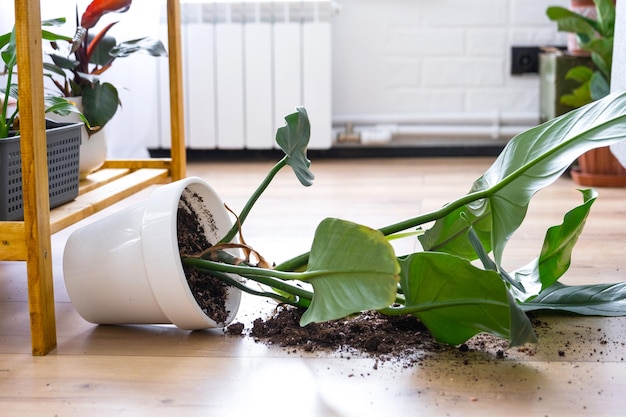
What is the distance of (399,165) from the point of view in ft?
9.32

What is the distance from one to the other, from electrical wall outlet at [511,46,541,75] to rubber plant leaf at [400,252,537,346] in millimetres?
1980

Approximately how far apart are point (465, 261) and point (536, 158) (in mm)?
175

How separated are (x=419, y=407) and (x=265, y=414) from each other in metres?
0.16

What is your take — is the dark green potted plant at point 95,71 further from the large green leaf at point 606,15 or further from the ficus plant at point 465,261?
the large green leaf at point 606,15

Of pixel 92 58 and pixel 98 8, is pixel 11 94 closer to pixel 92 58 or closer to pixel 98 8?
pixel 98 8

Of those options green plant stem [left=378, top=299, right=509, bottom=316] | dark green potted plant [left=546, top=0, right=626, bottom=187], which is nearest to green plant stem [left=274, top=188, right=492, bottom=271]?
green plant stem [left=378, top=299, right=509, bottom=316]

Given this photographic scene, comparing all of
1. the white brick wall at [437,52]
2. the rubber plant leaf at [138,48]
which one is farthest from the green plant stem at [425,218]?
the white brick wall at [437,52]

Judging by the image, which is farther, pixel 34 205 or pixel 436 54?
pixel 436 54

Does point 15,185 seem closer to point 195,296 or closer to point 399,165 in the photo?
point 195,296

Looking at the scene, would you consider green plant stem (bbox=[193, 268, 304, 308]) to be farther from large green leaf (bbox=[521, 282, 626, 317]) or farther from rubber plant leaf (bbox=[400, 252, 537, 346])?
large green leaf (bbox=[521, 282, 626, 317])

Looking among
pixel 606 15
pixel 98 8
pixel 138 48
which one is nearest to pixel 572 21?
pixel 606 15

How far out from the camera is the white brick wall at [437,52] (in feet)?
9.37

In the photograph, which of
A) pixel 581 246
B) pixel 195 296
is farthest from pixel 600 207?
pixel 195 296

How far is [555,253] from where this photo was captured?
1.18 m
